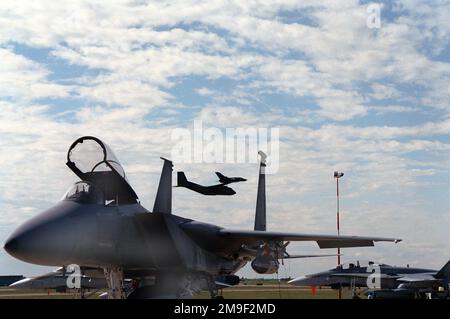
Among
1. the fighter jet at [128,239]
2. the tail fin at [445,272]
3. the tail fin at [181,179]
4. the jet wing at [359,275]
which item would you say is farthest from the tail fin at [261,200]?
the jet wing at [359,275]

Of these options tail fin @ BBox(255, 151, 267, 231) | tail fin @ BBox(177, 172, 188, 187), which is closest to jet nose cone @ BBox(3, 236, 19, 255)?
tail fin @ BBox(177, 172, 188, 187)

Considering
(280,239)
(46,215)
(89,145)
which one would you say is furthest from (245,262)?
(46,215)

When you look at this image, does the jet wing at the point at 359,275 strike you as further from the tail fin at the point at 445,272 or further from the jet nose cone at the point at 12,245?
the jet nose cone at the point at 12,245

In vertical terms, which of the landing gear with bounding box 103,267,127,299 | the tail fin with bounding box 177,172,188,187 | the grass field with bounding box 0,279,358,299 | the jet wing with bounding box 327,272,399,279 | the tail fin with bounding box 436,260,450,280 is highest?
the tail fin with bounding box 177,172,188,187

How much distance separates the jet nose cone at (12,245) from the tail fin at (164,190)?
5876 mm

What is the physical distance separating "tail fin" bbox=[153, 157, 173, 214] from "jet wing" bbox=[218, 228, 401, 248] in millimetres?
1727

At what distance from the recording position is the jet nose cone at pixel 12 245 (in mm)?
10961

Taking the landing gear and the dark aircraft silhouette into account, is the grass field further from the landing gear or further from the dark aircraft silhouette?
the landing gear

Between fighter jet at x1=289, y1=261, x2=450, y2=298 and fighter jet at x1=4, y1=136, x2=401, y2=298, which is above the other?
fighter jet at x1=4, y1=136, x2=401, y2=298

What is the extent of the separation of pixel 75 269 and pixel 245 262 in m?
5.62

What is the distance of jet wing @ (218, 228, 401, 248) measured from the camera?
16297 millimetres

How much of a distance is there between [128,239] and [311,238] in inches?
231
